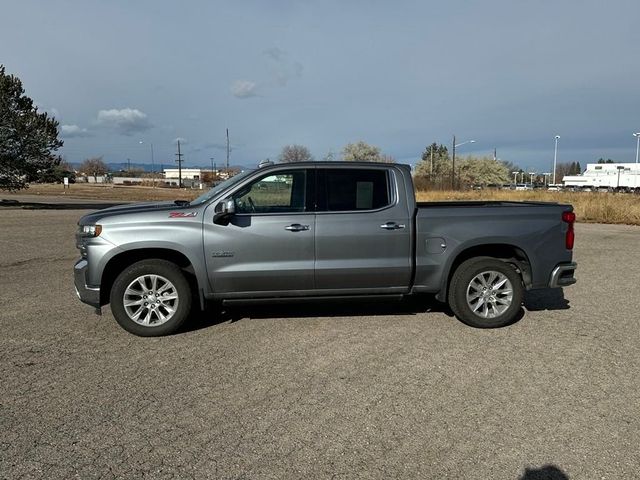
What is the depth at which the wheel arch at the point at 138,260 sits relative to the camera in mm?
5176

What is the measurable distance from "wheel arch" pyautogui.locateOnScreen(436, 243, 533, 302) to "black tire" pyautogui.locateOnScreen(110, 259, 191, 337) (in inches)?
115

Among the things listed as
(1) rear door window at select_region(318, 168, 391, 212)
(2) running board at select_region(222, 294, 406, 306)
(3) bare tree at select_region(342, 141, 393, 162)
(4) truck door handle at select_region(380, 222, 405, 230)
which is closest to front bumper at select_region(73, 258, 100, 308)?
(2) running board at select_region(222, 294, 406, 306)

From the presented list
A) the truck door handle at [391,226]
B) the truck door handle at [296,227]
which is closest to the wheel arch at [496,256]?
the truck door handle at [391,226]

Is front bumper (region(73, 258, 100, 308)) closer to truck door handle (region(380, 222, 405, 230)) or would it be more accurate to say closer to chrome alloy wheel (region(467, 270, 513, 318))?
truck door handle (region(380, 222, 405, 230))

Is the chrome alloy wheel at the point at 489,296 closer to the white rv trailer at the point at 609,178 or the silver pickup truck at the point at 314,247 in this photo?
the silver pickup truck at the point at 314,247

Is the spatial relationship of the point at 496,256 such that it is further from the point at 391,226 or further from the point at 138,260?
the point at 138,260

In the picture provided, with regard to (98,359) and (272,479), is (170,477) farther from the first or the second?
A: (98,359)

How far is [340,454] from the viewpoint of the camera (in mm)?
3023

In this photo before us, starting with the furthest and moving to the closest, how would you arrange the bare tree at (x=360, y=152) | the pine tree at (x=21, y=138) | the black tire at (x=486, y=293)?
the bare tree at (x=360, y=152), the pine tree at (x=21, y=138), the black tire at (x=486, y=293)

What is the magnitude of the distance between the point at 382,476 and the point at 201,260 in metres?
3.06

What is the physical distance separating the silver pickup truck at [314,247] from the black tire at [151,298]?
1cm

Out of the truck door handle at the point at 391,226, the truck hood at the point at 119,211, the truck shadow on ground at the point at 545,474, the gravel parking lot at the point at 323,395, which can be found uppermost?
the truck hood at the point at 119,211

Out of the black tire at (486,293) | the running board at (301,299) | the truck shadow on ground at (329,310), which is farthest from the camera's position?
the truck shadow on ground at (329,310)

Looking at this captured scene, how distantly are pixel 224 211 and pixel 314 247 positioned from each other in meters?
1.04
